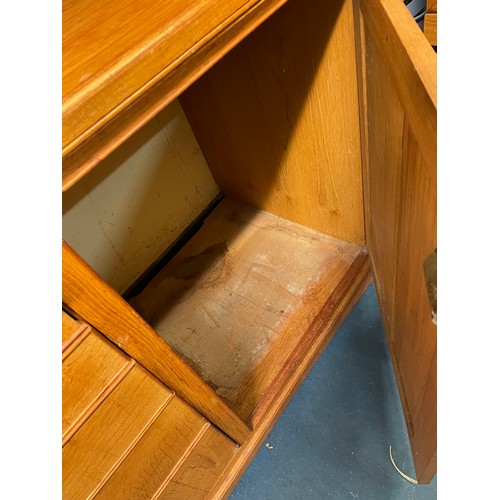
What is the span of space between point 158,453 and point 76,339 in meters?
0.33

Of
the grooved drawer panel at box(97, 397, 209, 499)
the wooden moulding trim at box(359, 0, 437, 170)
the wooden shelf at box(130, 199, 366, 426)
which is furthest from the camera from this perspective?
the wooden shelf at box(130, 199, 366, 426)

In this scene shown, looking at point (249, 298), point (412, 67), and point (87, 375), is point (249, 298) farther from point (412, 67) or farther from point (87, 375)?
point (412, 67)

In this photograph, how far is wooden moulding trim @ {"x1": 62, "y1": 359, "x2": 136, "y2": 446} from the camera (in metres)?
0.48

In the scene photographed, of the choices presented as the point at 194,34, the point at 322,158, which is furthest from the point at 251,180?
the point at 194,34

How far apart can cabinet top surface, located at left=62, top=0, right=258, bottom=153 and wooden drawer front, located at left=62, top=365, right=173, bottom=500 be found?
0.33 meters

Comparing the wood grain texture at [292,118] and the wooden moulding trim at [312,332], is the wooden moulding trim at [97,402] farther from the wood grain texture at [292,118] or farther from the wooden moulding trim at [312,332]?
the wood grain texture at [292,118]

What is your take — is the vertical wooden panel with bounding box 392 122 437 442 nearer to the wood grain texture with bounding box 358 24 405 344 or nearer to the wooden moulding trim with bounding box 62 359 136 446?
the wood grain texture with bounding box 358 24 405 344

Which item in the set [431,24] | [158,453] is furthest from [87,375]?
[431,24]

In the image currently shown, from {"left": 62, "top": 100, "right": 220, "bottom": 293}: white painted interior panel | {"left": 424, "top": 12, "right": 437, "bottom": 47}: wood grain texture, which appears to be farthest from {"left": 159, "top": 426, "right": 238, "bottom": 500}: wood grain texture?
{"left": 424, "top": 12, "right": 437, "bottom": 47}: wood grain texture

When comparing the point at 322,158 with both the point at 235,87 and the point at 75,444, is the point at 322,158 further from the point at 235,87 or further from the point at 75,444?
the point at 75,444

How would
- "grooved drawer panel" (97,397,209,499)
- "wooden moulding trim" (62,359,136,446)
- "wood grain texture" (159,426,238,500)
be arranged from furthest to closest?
"wood grain texture" (159,426,238,500) → "grooved drawer panel" (97,397,209,499) → "wooden moulding trim" (62,359,136,446)

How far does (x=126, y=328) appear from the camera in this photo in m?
0.49
